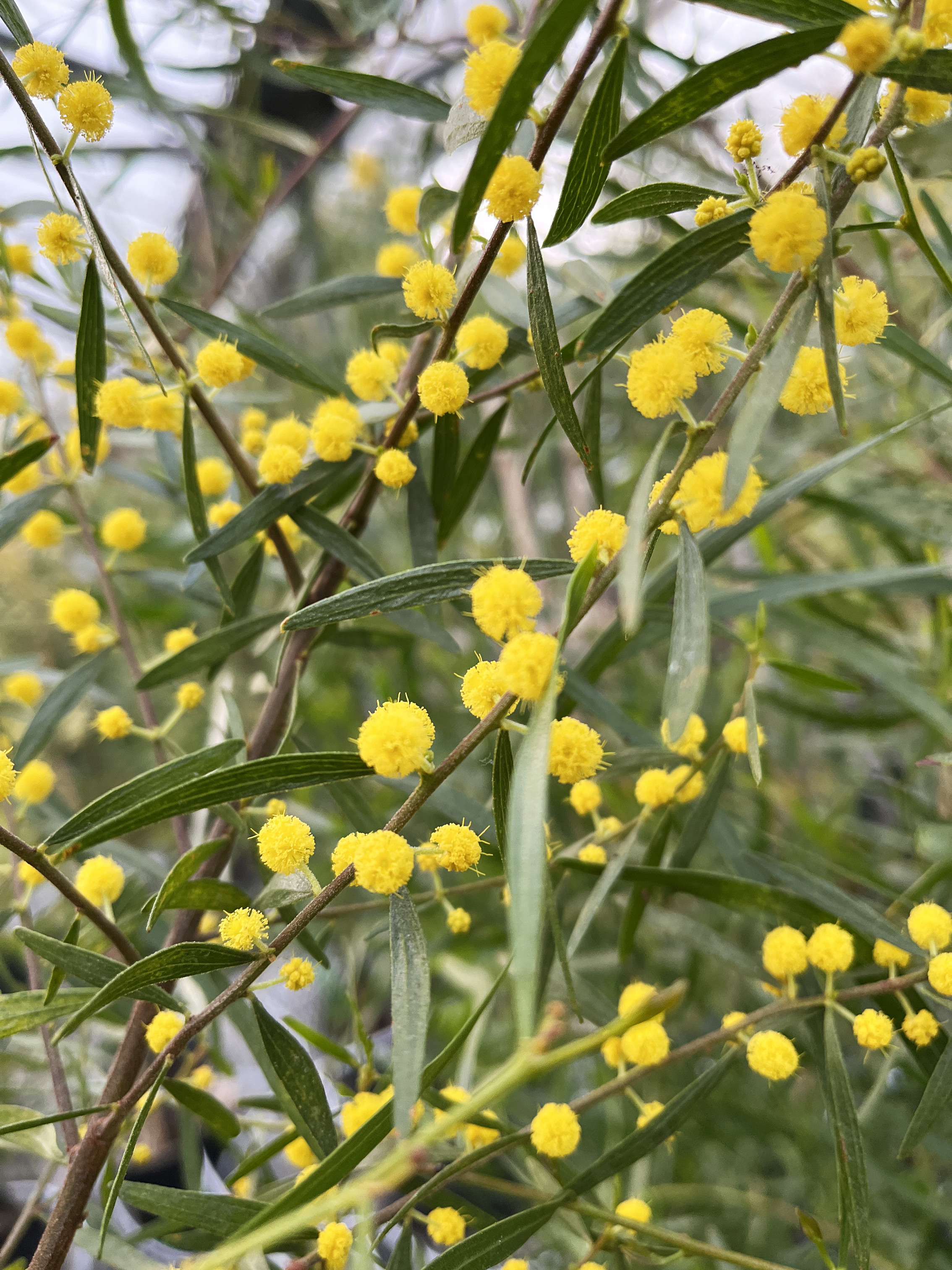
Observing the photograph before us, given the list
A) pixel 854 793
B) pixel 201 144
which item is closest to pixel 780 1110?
pixel 854 793

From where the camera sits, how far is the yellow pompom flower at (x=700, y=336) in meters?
0.33

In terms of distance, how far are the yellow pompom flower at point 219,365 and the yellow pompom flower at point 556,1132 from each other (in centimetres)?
40

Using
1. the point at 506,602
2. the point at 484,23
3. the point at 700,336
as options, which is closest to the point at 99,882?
the point at 506,602

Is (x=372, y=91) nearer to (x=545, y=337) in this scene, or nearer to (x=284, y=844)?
(x=545, y=337)

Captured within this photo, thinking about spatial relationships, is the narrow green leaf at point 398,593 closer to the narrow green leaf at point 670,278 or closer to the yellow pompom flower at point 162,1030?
the narrow green leaf at point 670,278

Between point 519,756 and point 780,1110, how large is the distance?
0.74 m

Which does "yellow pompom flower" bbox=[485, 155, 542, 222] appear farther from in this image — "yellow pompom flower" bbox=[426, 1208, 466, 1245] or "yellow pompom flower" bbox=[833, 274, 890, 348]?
"yellow pompom flower" bbox=[426, 1208, 466, 1245]

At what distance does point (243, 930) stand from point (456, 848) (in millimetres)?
89

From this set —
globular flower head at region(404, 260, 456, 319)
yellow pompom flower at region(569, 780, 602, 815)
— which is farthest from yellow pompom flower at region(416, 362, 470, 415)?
yellow pompom flower at region(569, 780, 602, 815)

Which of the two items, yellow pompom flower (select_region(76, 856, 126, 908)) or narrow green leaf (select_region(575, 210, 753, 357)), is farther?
yellow pompom flower (select_region(76, 856, 126, 908))

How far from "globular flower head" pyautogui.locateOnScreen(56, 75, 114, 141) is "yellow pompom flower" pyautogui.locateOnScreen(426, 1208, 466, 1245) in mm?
520

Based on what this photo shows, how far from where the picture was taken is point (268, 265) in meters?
1.30

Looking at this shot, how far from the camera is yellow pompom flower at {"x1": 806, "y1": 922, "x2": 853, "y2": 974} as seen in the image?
1.39 ft

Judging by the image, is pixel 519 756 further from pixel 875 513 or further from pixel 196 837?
pixel 875 513
